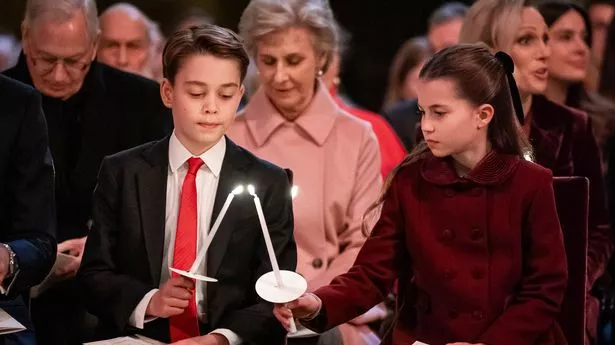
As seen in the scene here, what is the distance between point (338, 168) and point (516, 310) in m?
1.28

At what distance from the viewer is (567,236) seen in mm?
3484

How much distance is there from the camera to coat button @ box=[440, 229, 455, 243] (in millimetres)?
3303

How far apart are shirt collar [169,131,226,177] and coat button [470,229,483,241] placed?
2.55 ft

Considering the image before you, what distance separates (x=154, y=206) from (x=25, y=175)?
402 millimetres

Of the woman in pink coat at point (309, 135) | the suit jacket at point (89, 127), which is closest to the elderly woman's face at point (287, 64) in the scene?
the woman in pink coat at point (309, 135)

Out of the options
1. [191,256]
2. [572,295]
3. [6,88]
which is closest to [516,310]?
[572,295]

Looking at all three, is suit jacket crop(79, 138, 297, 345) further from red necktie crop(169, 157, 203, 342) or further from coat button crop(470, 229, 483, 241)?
coat button crop(470, 229, 483, 241)

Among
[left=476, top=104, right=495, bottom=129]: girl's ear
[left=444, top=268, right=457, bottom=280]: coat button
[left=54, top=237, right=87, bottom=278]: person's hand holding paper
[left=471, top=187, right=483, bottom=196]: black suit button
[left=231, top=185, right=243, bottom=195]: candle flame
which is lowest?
[left=54, top=237, right=87, bottom=278]: person's hand holding paper

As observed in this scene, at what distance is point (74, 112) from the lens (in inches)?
166

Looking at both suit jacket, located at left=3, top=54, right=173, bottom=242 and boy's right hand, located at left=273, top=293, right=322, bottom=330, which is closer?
boy's right hand, located at left=273, top=293, right=322, bottom=330

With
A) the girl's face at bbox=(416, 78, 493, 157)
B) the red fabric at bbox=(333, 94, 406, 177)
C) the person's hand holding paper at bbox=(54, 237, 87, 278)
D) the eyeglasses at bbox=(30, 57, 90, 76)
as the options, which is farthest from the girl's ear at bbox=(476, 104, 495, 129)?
the red fabric at bbox=(333, 94, 406, 177)

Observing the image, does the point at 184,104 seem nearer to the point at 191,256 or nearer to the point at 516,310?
Result: the point at 191,256

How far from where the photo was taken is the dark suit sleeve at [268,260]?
340cm

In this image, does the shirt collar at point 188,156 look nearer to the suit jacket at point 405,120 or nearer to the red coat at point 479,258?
the red coat at point 479,258
